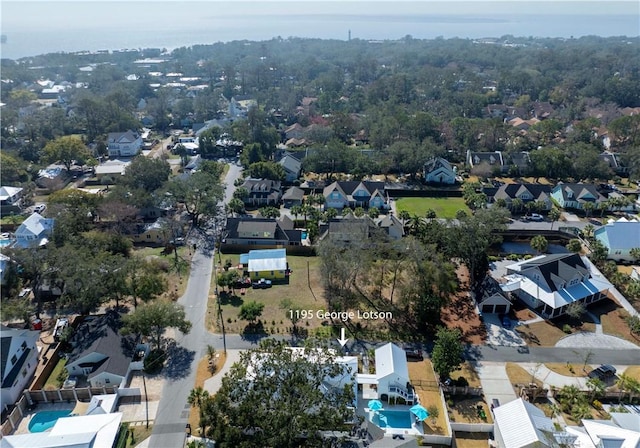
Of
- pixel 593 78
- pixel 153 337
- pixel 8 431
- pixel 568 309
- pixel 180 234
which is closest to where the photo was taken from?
pixel 8 431

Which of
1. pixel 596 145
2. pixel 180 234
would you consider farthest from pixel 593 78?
pixel 180 234

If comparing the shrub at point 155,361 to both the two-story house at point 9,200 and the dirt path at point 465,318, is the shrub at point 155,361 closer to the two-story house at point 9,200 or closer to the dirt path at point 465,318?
the dirt path at point 465,318

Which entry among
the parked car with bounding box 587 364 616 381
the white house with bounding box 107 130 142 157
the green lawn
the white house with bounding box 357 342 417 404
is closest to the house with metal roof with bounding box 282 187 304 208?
the green lawn

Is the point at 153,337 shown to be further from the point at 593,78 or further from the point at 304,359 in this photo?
the point at 593,78

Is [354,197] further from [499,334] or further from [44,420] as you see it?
[44,420]

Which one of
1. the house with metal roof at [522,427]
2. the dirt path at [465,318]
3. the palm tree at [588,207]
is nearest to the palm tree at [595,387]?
the house with metal roof at [522,427]

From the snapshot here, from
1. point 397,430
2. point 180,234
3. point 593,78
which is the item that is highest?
point 593,78

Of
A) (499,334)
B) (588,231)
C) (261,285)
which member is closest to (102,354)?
(261,285)
